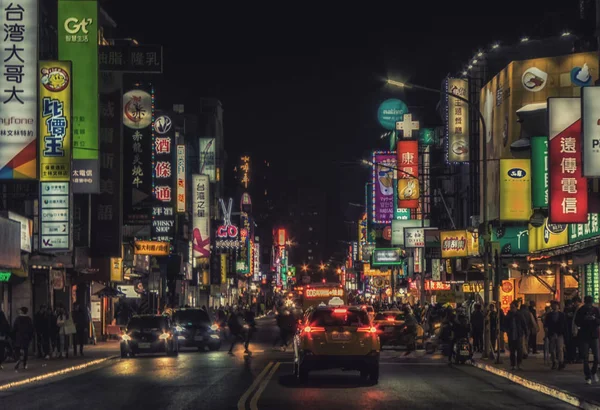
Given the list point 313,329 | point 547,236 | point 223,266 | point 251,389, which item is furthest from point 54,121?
point 223,266

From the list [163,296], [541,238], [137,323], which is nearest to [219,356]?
[137,323]

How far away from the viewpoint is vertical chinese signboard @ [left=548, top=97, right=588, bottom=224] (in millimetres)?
30516

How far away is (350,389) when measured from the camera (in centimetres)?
Result: 2488

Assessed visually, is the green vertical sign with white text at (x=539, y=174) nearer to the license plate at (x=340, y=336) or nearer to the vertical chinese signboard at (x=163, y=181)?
the license plate at (x=340, y=336)

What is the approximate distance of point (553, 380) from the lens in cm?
2591

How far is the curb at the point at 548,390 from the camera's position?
20.3 metres

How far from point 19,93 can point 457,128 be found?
28726 mm

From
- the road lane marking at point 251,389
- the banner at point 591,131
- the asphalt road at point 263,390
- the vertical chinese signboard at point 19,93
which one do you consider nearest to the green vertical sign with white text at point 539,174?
the asphalt road at point 263,390

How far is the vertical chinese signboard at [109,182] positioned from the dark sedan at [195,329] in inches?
319

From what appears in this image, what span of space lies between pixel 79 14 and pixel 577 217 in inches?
903

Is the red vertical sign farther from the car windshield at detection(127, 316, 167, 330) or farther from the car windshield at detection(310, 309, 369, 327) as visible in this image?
the car windshield at detection(310, 309, 369, 327)

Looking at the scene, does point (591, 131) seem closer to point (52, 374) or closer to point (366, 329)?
point (366, 329)

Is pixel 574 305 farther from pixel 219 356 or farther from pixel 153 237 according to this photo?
pixel 153 237

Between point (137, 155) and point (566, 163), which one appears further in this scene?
point (137, 155)
